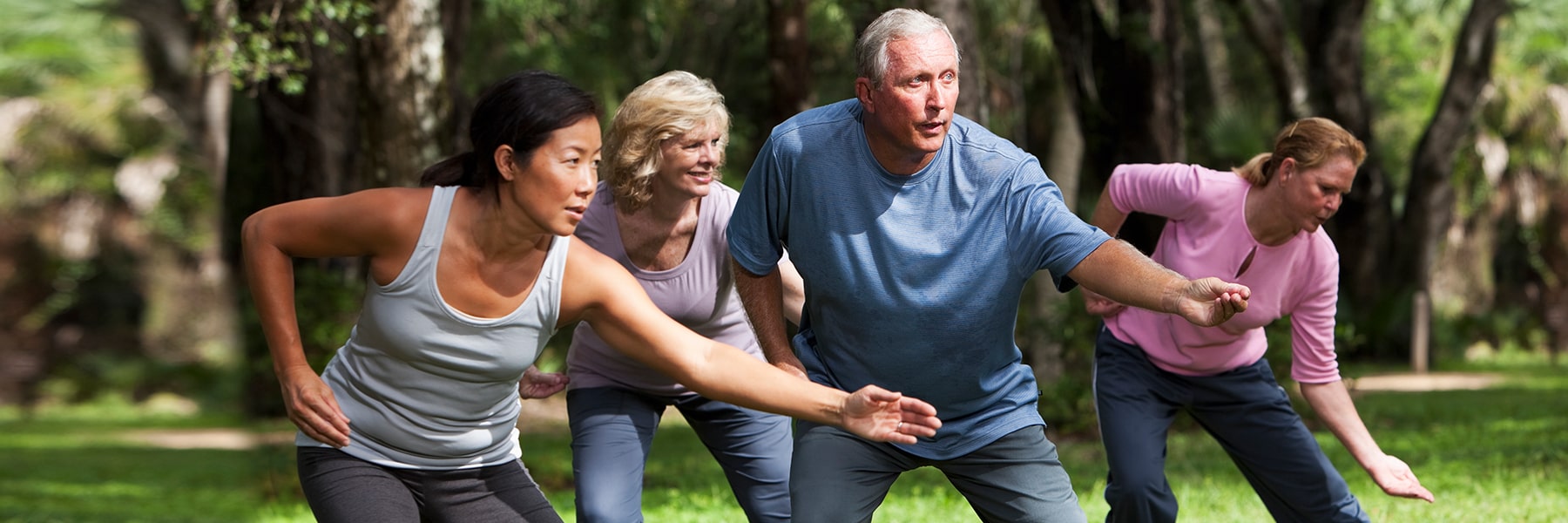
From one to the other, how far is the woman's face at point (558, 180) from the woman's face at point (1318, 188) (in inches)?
91.7

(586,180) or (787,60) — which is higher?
(586,180)

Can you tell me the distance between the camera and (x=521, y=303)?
357 cm

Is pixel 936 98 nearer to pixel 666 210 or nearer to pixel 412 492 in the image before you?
pixel 666 210

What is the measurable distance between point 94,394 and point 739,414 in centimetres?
383

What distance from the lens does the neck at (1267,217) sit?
15.7ft

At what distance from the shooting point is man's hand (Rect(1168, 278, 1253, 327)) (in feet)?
10.1

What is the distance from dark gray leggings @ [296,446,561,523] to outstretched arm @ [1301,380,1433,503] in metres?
2.57

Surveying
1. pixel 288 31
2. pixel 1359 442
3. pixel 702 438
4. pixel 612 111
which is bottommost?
pixel 612 111

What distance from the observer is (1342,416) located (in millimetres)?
4953

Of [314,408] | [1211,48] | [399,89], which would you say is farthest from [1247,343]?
[1211,48]

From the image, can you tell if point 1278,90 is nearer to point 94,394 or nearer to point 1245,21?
point 1245,21

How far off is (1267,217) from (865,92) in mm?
1689

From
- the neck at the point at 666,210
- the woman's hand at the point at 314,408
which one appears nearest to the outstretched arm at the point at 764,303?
the neck at the point at 666,210

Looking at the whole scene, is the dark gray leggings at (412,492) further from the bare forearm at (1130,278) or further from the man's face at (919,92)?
the bare forearm at (1130,278)
